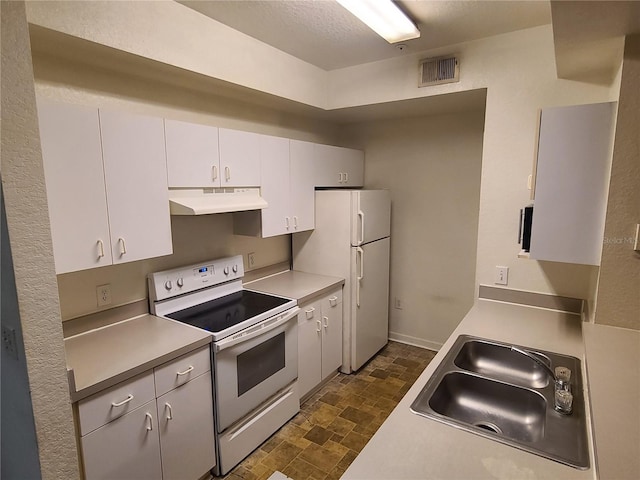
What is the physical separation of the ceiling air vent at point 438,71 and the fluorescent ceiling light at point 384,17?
502 mm

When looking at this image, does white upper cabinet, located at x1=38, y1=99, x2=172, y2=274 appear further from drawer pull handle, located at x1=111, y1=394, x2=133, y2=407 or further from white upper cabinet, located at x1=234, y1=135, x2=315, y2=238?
white upper cabinet, located at x1=234, y1=135, x2=315, y2=238

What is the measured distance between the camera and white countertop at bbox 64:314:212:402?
5.23 ft

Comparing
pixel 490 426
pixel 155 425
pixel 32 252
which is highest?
pixel 32 252

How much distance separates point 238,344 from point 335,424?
1.05m

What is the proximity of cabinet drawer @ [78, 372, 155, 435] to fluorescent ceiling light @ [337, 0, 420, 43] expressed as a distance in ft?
6.67

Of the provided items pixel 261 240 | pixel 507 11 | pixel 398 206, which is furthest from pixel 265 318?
pixel 507 11

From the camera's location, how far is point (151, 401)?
5.86ft

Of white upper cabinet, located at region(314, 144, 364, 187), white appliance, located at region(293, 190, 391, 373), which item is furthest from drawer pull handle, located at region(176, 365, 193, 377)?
white upper cabinet, located at region(314, 144, 364, 187)

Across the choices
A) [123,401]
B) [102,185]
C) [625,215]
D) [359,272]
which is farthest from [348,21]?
[123,401]

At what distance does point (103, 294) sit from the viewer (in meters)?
2.11

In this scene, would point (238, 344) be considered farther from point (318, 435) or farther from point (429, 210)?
point (429, 210)

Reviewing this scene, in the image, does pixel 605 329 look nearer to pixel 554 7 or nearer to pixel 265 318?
pixel 554 7

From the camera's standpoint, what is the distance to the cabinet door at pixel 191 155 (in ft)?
6.77

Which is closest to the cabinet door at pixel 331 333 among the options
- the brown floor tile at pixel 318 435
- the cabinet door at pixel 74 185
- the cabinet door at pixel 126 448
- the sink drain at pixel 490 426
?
the brown floor tile at pixel 318 435
